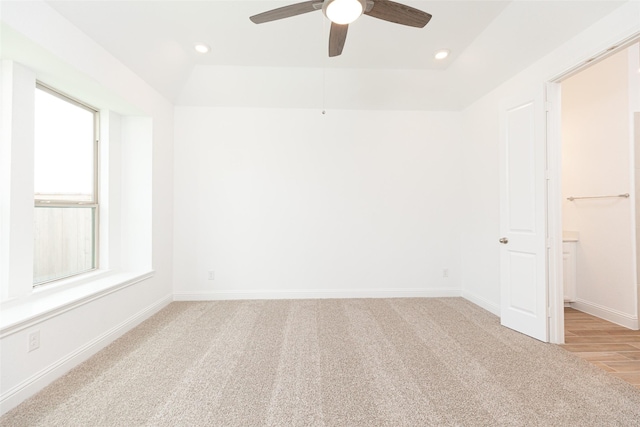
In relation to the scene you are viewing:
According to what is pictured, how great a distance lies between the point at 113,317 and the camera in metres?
2.52

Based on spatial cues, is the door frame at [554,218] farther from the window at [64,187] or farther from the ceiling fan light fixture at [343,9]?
the window at [64,187]

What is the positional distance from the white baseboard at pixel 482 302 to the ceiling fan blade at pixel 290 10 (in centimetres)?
349

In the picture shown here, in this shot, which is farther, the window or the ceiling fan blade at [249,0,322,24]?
the window

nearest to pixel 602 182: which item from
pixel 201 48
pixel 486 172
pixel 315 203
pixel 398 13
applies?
pixel 486 172

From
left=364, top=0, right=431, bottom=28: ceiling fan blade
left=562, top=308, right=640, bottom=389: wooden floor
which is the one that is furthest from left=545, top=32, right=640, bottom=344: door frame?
left=364, top=0, right=431, bottom=28: ceiling fan blade

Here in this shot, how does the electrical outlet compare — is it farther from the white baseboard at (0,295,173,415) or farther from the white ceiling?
the white ceiling

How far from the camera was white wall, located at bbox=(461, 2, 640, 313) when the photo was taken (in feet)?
7.85

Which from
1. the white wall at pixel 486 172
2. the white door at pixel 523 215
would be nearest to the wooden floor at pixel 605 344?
the white door at pixel 523 215

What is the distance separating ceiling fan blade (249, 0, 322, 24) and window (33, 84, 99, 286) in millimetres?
2135

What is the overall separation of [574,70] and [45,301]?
15.4ft

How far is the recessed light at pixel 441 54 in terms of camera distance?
118 inches

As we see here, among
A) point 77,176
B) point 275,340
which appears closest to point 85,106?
point 77,176

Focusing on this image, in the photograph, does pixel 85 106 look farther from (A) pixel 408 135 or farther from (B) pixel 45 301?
(A) pixel 408 135

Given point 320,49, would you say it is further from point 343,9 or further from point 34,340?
point 34,340
